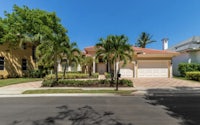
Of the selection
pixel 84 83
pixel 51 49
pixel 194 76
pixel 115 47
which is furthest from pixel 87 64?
pixel 194 76

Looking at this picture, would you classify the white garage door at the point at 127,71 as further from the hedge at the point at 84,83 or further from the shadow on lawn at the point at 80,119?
the shadow on lawn at the point at 80,119

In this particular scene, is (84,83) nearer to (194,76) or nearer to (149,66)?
(149,66)

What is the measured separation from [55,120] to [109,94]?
6.53 meters

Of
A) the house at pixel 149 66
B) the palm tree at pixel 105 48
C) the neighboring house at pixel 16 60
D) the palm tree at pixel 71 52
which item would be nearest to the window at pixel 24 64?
the neighboring house at pixel 16 60

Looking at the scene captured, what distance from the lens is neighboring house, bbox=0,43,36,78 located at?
2383cm

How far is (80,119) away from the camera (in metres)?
6.24

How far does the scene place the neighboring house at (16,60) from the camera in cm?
2383

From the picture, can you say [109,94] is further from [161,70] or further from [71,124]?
[161,70]

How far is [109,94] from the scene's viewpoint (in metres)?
12.2

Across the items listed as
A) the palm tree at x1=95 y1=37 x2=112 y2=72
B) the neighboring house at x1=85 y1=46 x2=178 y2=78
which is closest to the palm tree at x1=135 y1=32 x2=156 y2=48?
the neighboring house at x1=85 y1=46 x2=178 y2=78

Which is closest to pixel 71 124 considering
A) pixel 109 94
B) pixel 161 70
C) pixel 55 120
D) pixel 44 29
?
pixel 55 120

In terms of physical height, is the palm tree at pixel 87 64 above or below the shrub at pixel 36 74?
above

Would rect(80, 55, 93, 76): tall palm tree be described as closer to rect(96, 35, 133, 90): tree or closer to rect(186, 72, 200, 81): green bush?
rect(96, 35, 133, 90): tree

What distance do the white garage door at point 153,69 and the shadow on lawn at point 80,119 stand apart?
742 inches
